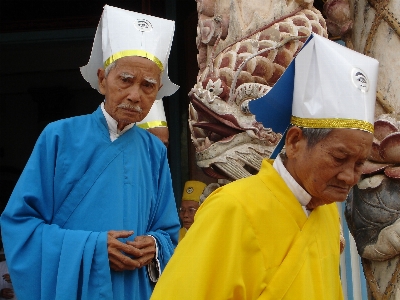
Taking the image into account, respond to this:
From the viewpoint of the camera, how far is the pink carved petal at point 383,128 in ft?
8.13

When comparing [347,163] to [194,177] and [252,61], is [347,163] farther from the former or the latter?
[194,177]

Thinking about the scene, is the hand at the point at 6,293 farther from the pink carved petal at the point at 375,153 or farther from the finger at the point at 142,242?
the pink carved petal at the point at 375,153

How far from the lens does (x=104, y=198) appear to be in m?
2.34

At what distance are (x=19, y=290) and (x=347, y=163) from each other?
116cm

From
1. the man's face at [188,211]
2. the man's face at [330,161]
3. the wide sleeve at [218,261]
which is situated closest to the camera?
the wide sleeve at [218,261]

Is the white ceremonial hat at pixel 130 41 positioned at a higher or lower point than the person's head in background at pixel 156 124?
higher

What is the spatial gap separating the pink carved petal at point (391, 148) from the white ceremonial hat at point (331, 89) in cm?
64

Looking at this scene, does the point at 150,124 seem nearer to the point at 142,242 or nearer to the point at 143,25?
the point at 143,25

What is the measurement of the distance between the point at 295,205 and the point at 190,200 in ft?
8.83

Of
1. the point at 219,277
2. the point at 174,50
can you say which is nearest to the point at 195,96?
the point at 219,277

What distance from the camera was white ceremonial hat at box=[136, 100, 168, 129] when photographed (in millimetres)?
3154

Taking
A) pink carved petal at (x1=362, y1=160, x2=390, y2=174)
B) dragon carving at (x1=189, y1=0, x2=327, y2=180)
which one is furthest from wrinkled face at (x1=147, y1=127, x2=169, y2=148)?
pink carved petal at (x1=362, y1=160, x2=390, y2=174)

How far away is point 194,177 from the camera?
500cm

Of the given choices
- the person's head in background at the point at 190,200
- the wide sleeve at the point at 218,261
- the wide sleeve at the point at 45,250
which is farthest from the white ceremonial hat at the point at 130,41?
the person's head in background at the point at 190,200
